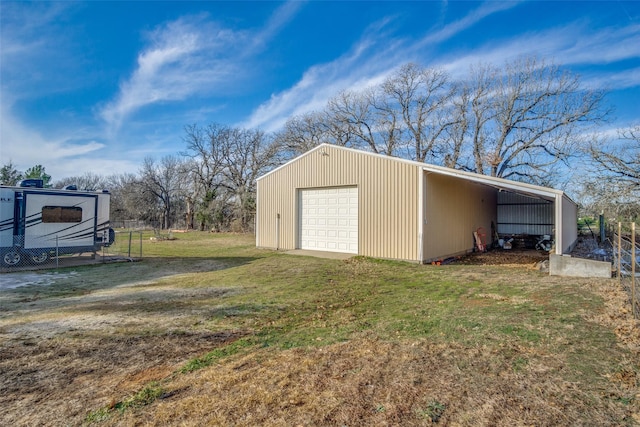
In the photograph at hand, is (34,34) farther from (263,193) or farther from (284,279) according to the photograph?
(284,279)

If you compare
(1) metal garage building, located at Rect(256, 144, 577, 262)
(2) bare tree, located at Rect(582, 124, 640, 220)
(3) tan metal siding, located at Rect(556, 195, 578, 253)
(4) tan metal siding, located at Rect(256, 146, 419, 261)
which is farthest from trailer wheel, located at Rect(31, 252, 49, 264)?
(2) bare tree, located at Rect(582, 124, 640, 220)

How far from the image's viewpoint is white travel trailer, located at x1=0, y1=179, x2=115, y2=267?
9.91 meters

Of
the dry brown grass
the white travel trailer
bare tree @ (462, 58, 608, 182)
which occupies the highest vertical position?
bare tree @ (462, 58, 608, 182)

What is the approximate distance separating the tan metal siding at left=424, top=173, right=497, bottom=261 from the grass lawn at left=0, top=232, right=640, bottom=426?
3809 mm

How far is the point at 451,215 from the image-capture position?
11602 millimetres

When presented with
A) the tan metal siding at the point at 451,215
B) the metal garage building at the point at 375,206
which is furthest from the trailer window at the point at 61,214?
the tan metal siding at the point at 451,215

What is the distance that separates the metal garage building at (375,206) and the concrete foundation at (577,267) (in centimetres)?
59

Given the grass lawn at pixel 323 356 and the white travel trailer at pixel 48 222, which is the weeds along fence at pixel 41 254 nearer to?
the white travel trailer at pixel 48 222

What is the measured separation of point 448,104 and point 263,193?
709 inches

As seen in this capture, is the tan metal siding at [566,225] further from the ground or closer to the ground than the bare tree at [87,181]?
closer to the ground

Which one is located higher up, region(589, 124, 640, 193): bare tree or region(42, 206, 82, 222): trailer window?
region(589, 124, 640, 193): bare tree

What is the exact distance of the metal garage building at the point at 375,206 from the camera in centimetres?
986

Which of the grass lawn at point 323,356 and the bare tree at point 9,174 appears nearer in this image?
the grass lawn at point 323,356

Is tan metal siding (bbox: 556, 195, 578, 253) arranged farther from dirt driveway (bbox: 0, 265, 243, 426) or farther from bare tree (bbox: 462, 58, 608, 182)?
bare tree (bbox: 462, 58, 608, 182)
